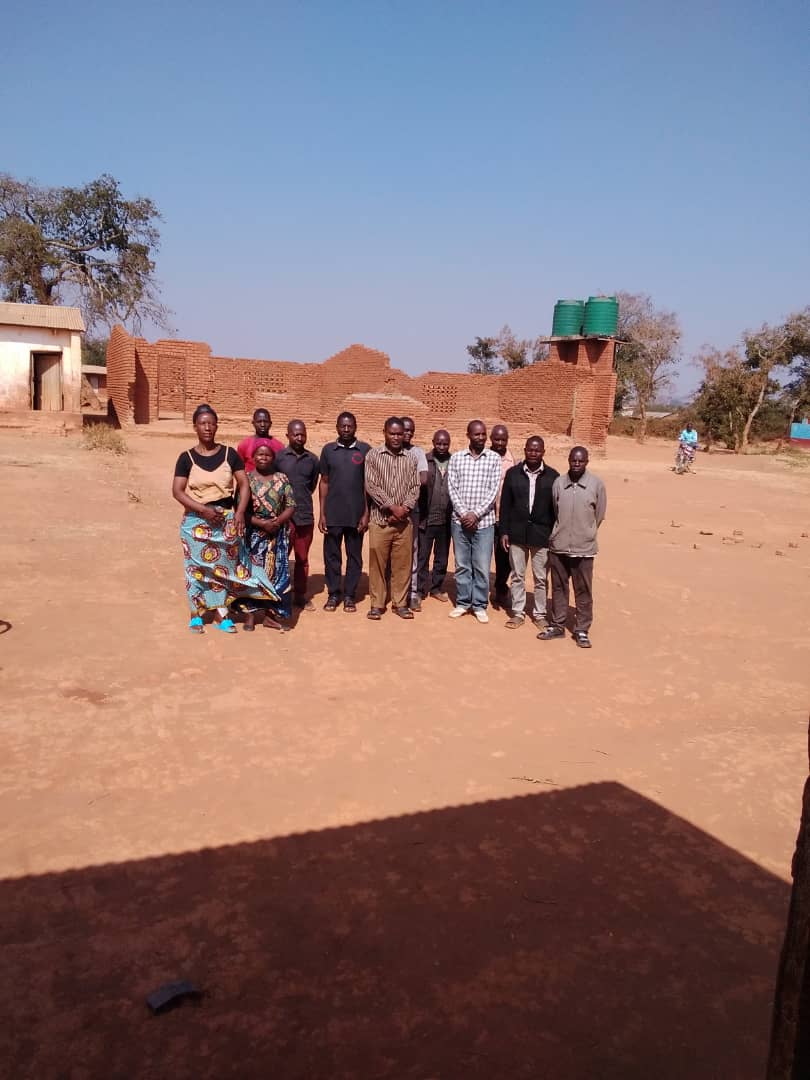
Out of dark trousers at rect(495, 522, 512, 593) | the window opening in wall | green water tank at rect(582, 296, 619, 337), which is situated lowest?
dark trousers at rect(495, 522, 512, 593)

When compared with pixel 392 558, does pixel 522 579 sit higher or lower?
lower

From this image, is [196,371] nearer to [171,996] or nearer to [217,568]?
[217,568]

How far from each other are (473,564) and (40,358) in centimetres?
1944

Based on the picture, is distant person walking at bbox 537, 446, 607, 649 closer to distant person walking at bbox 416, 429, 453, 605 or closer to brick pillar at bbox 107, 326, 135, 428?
distant person walking at bbox 416, 429, 453, 605

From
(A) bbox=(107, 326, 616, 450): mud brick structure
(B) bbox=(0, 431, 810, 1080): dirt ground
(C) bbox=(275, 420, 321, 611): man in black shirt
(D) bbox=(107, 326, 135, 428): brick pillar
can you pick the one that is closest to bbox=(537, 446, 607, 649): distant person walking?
(B) bbox=(0, 431, 810, 1080): dirt ground

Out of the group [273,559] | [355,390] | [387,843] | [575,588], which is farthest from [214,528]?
[355,390]

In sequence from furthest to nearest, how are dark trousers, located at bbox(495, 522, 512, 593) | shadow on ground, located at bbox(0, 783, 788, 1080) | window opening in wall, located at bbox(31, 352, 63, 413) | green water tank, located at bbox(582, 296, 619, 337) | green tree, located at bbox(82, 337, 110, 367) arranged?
green tree, located at bbox(82, 337, 110, 367) < green water tank, located at bbox(582, 296, 619, 337) < window opening in wall, located at bbox(31, 352, 63, 413) < dark trousers, located at bbox(495, 522, 512, 593) < shadow on ground, located at bbox(0, 783, 788, 1080)

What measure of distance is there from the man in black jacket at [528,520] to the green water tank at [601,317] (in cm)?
2179

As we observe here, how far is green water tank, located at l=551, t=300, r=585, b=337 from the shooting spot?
88.3 ft

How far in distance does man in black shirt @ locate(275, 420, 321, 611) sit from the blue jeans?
127cm

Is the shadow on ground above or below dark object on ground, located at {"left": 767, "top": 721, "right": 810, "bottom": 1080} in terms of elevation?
below

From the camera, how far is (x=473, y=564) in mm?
6418

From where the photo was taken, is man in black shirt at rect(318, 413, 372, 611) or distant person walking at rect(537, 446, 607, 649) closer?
distant person walking at rect(537, 446, 607, 649)

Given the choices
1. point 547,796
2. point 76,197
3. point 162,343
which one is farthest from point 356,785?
point 76,197
